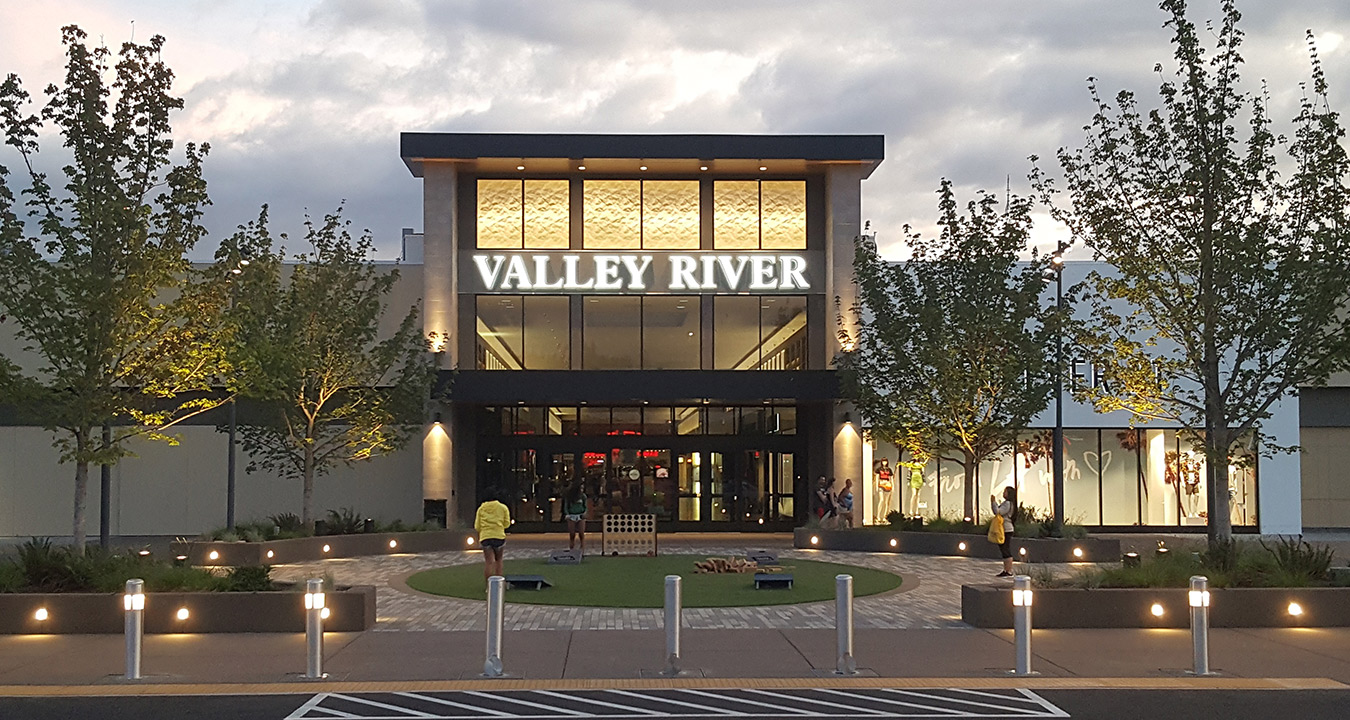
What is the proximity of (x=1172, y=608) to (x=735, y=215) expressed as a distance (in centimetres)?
2072

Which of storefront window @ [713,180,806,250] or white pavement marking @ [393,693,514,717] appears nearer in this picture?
white pavement marking @ [393,693,514,717]

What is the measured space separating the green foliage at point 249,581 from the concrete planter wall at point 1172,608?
9.29 m

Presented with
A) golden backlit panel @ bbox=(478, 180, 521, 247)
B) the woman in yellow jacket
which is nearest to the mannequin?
golden backlit panel @ bbox=(478, 180, 521, 247)

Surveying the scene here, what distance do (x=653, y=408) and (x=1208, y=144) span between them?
19.2 metres

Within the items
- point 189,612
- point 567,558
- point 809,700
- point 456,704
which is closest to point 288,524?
point 567,558

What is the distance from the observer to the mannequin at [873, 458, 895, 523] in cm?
3397

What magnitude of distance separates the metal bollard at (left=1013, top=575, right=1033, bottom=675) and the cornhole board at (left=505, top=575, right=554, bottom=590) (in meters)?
8.96

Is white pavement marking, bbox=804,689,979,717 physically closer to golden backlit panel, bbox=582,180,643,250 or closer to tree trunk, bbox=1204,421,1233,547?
tree trunk, bbox=1204,421,1233,547

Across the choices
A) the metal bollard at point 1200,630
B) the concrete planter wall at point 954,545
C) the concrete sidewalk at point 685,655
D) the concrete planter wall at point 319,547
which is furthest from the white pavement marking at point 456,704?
the concrete planter wall at point 954,545

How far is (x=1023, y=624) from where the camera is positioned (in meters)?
12.4

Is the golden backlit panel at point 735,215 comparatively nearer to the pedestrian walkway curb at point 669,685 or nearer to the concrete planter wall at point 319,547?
the concrete planter wall at point 319,547

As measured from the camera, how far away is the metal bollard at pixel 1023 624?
40.5ft

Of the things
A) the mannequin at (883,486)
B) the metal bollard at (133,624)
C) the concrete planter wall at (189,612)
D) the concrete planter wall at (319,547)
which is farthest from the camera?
the mannequin at (883,486)

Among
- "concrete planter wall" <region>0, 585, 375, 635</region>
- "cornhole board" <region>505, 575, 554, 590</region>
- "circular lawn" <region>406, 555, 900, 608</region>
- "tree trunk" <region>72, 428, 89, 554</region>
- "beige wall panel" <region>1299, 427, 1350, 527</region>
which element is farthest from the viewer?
"beige wall panel" <region>1299, 427, 1350, 527</region>
